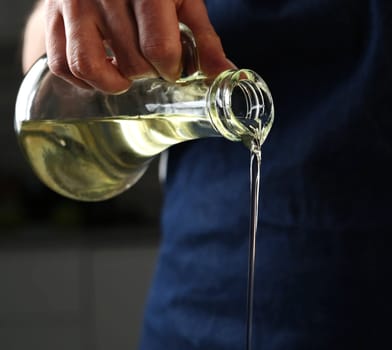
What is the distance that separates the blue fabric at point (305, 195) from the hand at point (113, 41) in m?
0.22

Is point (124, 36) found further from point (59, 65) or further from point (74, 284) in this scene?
point (74, 284)

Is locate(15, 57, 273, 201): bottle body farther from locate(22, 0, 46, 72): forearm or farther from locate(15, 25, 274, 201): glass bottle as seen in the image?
locate(22, 0, 46, 72): forearm

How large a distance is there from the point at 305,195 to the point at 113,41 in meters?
0.27

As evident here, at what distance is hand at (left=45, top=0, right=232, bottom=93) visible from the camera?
22.0 inches

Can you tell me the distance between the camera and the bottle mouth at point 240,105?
Result: 0.58 metres

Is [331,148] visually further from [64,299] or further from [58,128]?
[64,299]

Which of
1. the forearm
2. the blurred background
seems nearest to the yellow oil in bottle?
the forearm

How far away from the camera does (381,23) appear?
0.72 meters

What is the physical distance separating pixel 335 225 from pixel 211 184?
15 centimetres

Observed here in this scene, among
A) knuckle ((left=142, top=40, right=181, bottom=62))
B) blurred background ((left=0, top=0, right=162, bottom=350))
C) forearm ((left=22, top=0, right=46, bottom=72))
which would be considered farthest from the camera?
blurred background ((left=0, top=0, right=162, bottom=350))

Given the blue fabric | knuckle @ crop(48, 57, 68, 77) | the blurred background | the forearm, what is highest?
the forearm

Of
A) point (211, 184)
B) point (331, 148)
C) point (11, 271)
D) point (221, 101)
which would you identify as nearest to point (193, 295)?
point (211, 184)

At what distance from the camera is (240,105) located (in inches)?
23.5

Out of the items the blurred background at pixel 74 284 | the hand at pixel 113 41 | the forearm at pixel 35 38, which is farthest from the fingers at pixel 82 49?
the blurred background at pixel 74 284
